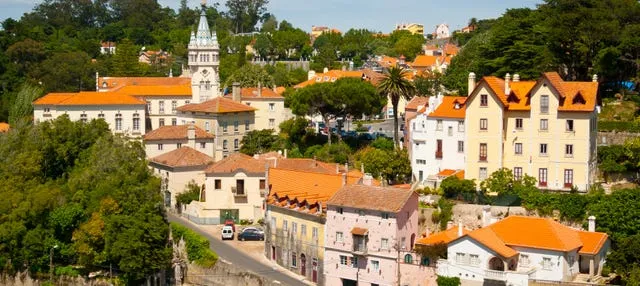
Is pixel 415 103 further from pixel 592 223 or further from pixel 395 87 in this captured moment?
pixel 592 223

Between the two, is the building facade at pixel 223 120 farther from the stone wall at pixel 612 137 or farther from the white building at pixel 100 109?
the stone wall at pixel 612 137

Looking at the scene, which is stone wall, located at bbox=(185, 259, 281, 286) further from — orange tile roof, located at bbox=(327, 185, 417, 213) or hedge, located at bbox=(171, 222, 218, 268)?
orange tile roof, located at bbox=(327, 185, 417, 213)

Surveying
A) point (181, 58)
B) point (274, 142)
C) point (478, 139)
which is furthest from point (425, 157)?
point (181, 58)

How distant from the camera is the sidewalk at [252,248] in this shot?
5425 centimetres

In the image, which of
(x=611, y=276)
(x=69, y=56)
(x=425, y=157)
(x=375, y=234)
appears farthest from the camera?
(x=69, y=56)

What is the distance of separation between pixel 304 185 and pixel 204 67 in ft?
109

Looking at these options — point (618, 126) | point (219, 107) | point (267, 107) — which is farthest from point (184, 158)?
point (618, 126)

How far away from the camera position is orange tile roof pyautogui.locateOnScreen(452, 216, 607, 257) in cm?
4775

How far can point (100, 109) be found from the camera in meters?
80.3

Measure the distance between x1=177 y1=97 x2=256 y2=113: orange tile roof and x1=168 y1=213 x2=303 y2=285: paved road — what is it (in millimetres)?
17924

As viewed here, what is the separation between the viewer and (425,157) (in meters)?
59.8

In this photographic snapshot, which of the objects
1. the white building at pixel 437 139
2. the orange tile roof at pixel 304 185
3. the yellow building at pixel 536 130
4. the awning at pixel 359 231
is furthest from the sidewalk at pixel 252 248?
the yellow building at pixel 536 130

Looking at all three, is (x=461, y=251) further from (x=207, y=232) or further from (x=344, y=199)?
(x=207, y=232)

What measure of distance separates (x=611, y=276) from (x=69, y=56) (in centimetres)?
7308
